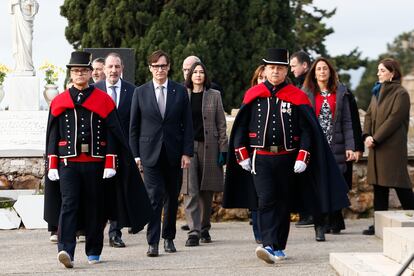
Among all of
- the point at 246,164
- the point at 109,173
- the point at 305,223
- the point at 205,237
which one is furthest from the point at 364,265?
the point at 305,223

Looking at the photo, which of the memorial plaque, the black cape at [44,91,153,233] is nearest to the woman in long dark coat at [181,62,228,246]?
the black cape at [44,91,153,233]

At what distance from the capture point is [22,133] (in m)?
18.4

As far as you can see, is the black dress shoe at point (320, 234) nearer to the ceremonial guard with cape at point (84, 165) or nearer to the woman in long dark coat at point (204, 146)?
the woman in long dark coat at point (204, 146)

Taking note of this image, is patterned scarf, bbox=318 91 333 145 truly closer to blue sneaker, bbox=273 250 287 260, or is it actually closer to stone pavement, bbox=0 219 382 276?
stone pavement, bbox=0 219 382 276

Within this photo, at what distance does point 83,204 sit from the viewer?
10.6m

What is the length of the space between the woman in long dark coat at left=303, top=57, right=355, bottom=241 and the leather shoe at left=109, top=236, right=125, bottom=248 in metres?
2.32

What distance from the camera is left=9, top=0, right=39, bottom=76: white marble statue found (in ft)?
70.3

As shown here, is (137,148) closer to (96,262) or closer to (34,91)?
(96,262)

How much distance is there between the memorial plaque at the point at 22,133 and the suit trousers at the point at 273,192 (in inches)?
287

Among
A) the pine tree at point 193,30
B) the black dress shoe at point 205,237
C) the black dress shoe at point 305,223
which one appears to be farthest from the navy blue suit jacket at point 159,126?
the pine tree at point 193,30

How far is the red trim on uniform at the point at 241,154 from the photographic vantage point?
10719 millimetres

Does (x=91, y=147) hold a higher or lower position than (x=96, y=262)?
higher

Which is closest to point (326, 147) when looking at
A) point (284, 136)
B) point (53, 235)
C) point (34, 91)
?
point (284, 136)

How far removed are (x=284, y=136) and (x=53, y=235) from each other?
11.2 feet
